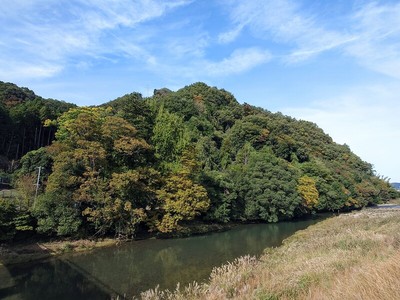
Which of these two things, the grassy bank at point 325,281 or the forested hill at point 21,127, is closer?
the grassy bank at point 325,281

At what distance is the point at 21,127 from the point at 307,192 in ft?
158

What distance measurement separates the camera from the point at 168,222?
3003 cm

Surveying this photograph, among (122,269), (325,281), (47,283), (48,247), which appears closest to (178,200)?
(48,247)

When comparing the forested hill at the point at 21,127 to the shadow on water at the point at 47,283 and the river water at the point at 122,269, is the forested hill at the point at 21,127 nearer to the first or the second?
the river water at the point at 122,269

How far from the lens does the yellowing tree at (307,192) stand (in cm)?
5184

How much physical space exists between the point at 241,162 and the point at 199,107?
76.6 feet

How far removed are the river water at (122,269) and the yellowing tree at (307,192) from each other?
81.4 ft

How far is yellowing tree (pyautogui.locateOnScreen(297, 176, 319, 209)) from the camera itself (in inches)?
2041

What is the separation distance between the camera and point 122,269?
62.4 feet

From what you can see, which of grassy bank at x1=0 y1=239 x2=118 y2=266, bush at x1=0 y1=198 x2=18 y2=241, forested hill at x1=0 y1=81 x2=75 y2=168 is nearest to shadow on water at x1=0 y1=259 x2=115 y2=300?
grassy bank at x1=0 y1=239 x2=118 y2=266

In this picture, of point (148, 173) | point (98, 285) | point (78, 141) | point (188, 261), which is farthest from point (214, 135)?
point (98, 285)

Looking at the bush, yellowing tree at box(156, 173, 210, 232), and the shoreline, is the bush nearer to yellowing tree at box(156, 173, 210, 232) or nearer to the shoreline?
the shoreline

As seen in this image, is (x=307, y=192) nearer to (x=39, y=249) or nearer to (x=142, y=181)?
(x=142, y=181)

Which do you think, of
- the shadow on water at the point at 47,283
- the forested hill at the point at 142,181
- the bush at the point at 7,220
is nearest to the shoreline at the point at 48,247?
the bush at the point at 7,220
